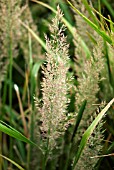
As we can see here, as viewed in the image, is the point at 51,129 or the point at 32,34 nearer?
the point at 51,129

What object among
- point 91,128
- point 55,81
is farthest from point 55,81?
point 91,128

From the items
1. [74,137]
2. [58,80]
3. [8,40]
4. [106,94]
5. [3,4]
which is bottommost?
[74,137]

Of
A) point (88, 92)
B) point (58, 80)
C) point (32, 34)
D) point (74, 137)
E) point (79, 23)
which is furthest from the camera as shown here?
point (32, 34)

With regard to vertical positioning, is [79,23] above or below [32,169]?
above

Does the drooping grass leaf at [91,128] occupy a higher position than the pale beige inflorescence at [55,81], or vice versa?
the pale beige inflorescence at [55,81]

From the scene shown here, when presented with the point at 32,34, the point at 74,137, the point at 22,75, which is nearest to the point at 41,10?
the point at 22,75

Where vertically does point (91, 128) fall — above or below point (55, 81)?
below

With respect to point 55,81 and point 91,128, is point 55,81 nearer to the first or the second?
point 55,81

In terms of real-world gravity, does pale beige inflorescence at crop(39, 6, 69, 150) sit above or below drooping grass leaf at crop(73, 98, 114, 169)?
above

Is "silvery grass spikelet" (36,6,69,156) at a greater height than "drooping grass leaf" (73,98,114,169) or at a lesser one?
greater

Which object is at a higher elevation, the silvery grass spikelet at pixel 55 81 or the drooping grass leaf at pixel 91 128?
the silvery grass spikelet at pixel 55 81

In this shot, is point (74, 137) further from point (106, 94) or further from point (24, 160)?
point (24, 160)
